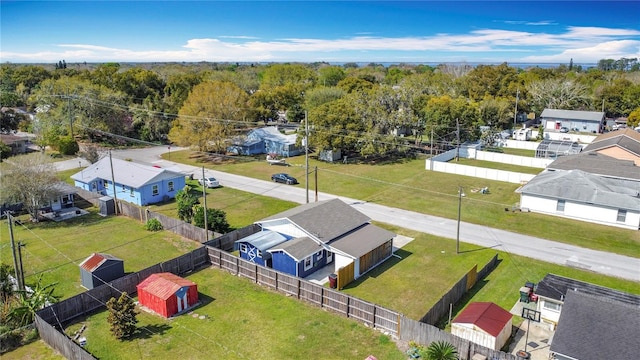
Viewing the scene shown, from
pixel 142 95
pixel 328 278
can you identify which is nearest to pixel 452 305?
pixel 328 278

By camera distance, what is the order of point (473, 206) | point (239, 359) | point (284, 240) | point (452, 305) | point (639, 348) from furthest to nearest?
point (473, 206), point (284, 240), point (452, 305), point (239, 359), point (639, 348)

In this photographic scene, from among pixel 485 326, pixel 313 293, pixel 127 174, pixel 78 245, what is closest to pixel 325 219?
pixel 313 293

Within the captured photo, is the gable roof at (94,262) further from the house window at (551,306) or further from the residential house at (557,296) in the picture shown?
the house window at (551,306)

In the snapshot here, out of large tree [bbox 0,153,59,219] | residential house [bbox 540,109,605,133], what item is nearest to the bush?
large tree [bbox 0,153,59,219]

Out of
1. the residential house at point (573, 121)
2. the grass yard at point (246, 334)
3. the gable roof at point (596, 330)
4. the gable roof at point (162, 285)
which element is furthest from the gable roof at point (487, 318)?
the residential house at point (573, 121)

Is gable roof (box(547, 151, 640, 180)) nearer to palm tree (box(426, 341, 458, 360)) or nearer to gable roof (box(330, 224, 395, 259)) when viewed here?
gable roof (box(330, 224, 395, 259))

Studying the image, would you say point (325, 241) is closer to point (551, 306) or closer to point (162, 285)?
point (162, 285)

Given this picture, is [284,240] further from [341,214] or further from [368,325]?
[368,325]
